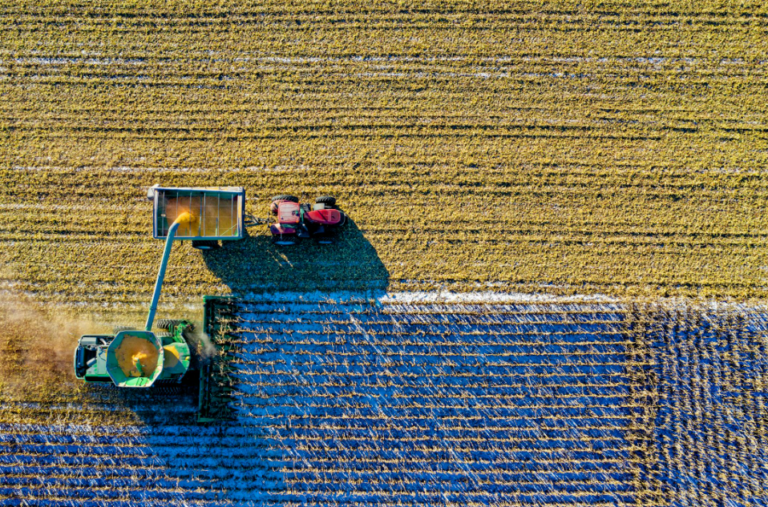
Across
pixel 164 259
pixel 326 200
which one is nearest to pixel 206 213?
pixel 164 259

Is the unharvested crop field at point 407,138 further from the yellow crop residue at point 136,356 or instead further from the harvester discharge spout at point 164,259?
the yellow crop residue at point 136,356

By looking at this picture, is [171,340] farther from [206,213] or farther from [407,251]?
[407,251]

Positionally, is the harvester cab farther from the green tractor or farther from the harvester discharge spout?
the harvester discharge spout

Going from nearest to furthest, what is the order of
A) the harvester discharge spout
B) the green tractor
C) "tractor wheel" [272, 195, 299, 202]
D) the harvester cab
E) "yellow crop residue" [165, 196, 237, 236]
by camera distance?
the harvester cab
the green tractor
the harvester discharge spout
"yellow crop residue" [165, 196, 237, 236]
"tractor wheel" [272, 195, 299, 202]

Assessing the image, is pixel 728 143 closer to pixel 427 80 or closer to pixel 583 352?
pixel 583 352

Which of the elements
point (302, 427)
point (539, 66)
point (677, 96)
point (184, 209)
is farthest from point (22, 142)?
point (677, 96)

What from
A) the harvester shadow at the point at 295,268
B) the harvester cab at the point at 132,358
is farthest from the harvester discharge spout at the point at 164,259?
the harvester shadow at the point at 295,268

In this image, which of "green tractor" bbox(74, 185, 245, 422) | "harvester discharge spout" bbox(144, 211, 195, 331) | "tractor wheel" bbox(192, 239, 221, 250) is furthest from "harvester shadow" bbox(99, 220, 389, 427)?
"harvester discharge spout" bbox(144, 211, 195, 331)

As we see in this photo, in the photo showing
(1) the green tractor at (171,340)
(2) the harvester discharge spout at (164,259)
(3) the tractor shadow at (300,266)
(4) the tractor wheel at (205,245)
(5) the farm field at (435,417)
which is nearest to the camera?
(1) the green tractor at (171,340)

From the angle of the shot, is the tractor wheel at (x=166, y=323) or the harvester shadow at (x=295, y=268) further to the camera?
the harvester shadow at (x=295, y=268)
